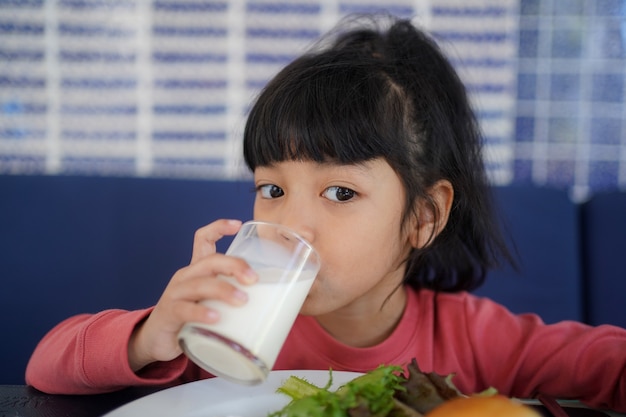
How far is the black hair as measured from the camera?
1.01 meters

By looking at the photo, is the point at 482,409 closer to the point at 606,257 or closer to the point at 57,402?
the point at 57,402

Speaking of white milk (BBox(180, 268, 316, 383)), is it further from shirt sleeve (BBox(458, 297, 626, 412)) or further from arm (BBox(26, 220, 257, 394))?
shirt sleeve (BBox(458, 297, 626, 412))

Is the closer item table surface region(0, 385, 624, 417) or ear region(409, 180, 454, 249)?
table surface region(0, 385, 624, 417)

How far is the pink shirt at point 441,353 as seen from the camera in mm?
890

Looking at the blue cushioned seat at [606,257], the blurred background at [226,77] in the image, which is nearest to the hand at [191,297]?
the blue cushioned seat at [606,257]

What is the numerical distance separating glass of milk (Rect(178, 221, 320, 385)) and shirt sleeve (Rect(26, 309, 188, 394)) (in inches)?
8.1

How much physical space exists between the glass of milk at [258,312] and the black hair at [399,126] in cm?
33

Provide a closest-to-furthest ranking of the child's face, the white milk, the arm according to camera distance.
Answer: the white milk → the arm → the child's face

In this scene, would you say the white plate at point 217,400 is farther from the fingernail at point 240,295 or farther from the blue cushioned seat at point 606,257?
the blue cushioned seat at point 606,257

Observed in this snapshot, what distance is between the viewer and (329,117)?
3.28 feet

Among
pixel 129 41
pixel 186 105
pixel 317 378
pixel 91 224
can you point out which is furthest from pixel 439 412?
pixel 129 41

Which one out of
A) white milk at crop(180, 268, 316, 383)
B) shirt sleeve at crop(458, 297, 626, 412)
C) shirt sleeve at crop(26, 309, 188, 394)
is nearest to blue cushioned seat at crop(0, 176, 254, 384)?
shirt sleeve at crop(26, 309, 188, 394)

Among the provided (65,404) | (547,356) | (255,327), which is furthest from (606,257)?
(65,404)

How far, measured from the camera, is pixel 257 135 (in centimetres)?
106
